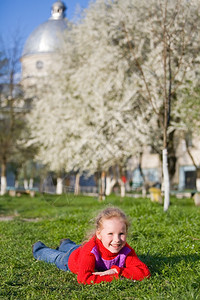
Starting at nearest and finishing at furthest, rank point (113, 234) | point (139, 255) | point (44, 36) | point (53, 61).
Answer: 1. point (113, 234)
2. point (139, 255)
3. point (53, 61)
4. point (44, 36)

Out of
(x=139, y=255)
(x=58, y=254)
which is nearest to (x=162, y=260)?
(x=139, y=255)

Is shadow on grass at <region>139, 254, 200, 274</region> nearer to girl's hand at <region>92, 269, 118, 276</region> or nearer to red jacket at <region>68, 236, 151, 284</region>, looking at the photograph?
red jacket at <region>68, 236, 151, 284</region>

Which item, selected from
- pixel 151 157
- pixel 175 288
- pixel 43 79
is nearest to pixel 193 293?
pixel 175 288

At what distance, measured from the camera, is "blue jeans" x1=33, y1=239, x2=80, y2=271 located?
4.80m

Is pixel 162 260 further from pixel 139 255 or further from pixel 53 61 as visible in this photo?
pixel 53 61

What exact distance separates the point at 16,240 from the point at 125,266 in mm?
3195

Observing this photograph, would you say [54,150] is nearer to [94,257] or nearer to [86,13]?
→ [86,13]

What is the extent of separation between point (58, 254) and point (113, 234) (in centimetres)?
127

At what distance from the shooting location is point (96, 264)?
4.15 m

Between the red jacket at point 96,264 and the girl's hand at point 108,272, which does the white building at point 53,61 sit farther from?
the girl's hand at point 108,272

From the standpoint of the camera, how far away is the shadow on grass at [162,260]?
4547mm

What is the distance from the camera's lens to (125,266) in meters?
4.22

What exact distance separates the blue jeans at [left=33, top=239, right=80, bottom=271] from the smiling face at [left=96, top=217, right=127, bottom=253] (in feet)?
2.76

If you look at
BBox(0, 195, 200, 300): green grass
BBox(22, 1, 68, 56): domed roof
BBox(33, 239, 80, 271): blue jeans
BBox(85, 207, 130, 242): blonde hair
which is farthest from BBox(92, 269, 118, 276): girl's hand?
BBox(22, 1, 68, 56): domed roof
